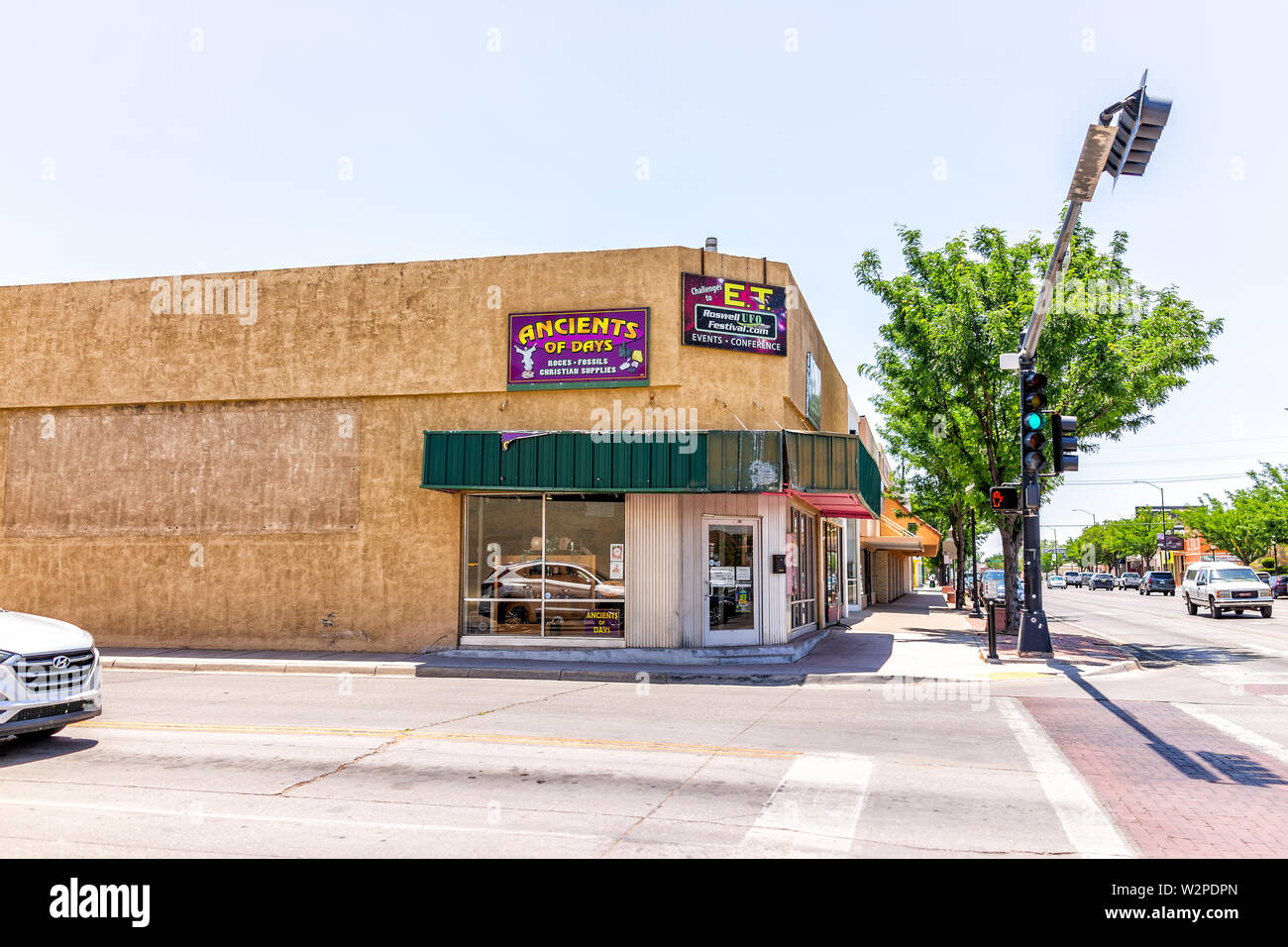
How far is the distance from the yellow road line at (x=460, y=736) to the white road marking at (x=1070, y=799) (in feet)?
7.13

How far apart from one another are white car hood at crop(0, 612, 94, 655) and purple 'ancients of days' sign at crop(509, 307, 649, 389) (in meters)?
9.62

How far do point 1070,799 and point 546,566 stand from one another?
11.5 metres

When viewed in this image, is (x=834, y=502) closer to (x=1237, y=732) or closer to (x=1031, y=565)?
(x=1031, y=565)

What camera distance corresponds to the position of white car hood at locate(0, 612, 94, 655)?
8109 mm

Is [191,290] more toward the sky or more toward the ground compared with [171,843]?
more toward the sky

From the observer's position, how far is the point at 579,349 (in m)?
17.3

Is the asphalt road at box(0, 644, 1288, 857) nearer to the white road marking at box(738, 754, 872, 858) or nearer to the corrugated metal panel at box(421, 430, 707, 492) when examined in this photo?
the white road marking at box(738, 754, 872, 858)

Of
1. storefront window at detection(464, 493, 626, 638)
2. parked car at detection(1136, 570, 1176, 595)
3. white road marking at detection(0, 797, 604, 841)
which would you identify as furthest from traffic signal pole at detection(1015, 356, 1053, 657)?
parked car at detection(1136, 570, 1176, 595)

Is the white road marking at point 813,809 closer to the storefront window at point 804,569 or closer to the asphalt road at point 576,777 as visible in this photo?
the asphalt road at point 576,777

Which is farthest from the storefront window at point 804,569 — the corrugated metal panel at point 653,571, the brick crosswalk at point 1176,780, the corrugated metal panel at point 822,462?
the brick crosswalk at point 1176,780
